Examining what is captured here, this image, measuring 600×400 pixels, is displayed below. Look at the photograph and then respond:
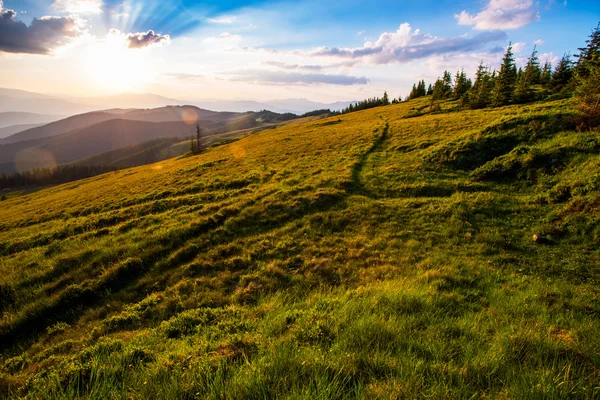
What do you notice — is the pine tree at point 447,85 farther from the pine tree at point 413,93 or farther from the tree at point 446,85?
the pine tree at point 413,93

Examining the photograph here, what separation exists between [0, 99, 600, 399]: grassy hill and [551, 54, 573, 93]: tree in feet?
123

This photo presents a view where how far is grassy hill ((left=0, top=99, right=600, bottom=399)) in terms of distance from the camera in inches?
142

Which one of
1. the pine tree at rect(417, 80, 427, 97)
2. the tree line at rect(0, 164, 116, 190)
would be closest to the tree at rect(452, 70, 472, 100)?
the pine tree at rect(417, 80, 427, 97)

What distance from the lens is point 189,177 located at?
27359 mm

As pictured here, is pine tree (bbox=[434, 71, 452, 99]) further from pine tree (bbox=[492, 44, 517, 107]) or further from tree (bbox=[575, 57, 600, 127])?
tree (bbox=[575, 57, 600, 127])

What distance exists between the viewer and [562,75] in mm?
47031

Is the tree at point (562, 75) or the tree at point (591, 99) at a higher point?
the tree at point (562, 75)

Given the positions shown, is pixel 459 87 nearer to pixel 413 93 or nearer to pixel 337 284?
pixel 413 93

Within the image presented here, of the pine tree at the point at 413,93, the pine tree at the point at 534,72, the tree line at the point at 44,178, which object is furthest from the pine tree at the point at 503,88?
the tree line at the point at 44,178

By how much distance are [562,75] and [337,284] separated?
64.7m

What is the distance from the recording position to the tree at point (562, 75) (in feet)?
151

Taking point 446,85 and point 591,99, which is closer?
point 591,99

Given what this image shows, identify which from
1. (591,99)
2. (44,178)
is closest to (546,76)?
(591,99)

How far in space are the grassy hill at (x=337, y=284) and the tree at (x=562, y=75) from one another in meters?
37.4
